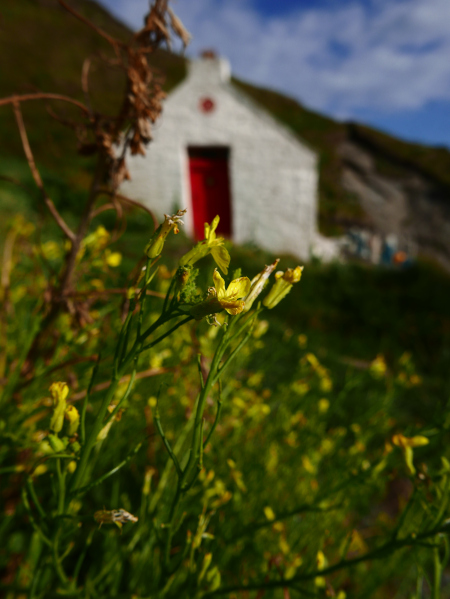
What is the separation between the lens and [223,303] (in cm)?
42

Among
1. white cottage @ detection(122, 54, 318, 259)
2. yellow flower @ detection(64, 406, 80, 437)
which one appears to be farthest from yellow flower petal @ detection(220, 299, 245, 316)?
white cottage @ detection(122, 54, 318, 259)

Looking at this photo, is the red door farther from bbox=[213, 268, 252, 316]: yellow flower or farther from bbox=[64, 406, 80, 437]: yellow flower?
bbox=[213, 268, 252, 316]: yellow flower

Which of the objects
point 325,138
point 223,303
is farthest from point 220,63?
point 325,138

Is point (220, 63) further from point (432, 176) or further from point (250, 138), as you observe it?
point (432, 176)

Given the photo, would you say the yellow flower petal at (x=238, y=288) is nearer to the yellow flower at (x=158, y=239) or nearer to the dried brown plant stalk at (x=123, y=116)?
the yellow flower at (x=158, y=239)

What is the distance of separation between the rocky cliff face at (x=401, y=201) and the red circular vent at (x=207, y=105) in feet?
29.4

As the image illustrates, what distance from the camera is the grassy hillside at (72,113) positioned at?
997 centimetres

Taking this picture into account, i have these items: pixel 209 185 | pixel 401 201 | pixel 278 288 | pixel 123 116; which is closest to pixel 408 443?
pixel 278 288

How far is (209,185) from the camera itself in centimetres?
781

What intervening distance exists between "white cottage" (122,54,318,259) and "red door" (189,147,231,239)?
2 cm

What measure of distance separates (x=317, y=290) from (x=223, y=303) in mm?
5884

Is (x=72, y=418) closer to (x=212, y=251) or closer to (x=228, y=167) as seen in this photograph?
(x=212, y=251)

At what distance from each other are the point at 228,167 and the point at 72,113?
3.72 m

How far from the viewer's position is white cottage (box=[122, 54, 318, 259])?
7.00 metres
